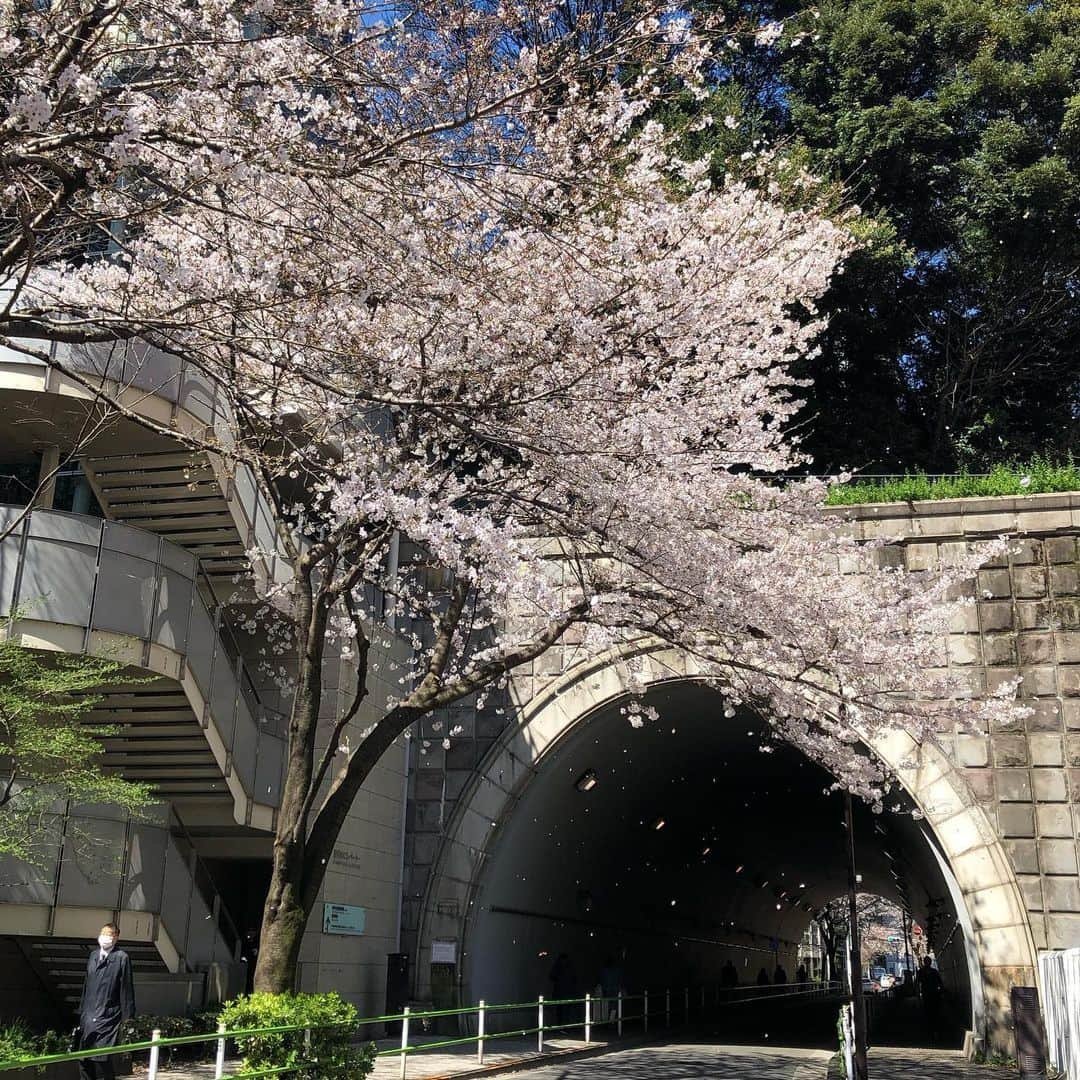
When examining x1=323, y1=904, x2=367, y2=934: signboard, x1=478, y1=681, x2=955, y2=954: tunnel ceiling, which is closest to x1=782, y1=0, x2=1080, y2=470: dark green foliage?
x1=478, y1=681, x2=955, y2=954: tunnel ceiling

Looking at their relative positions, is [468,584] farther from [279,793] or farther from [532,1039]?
[532,1039]

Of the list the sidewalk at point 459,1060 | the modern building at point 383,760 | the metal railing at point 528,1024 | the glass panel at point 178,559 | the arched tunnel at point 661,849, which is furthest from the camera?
the arched tunnel at point 661,849

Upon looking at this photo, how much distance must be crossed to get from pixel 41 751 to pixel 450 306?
6.94 m

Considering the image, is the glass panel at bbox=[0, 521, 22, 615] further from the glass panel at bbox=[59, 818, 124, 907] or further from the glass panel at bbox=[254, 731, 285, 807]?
the glass panel at bbox=[254, 731, 285, 807]

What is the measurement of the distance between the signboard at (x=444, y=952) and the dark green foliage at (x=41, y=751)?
22.8 feet

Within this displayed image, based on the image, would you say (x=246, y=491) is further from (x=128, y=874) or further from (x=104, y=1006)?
(x=104, y=1006)

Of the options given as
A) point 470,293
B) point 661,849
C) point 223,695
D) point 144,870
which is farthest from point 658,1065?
point 661,849

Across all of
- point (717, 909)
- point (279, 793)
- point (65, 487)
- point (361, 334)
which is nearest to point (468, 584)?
point (361, 334)

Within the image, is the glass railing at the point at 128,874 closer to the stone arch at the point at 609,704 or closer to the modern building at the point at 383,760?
the modern building at the point at 383,760

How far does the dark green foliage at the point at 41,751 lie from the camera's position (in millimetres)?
12539

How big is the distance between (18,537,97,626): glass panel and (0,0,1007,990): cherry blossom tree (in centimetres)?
244

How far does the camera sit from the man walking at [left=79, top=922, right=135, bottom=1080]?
9.99 metres

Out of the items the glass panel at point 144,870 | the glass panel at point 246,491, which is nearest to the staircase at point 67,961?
the glass panel at point 144,870

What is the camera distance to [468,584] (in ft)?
41.1
